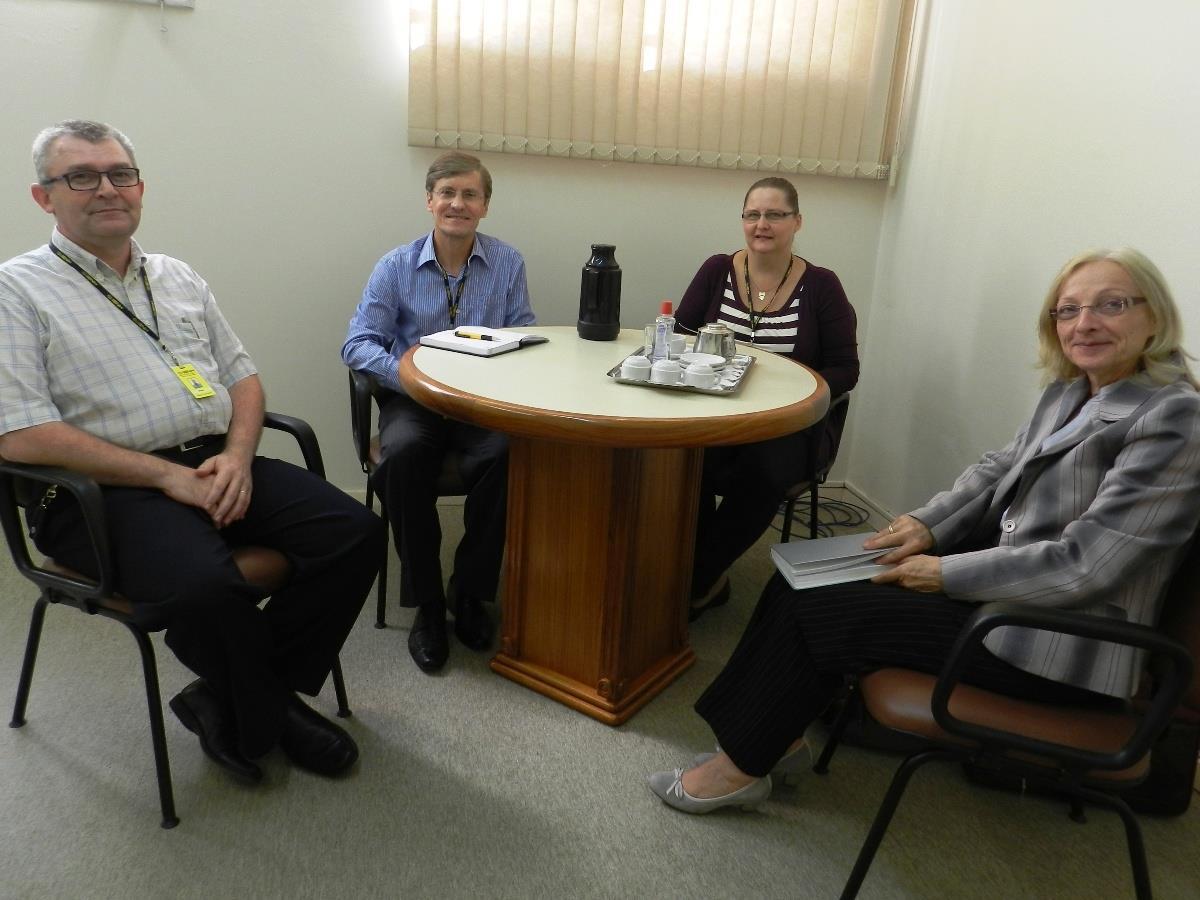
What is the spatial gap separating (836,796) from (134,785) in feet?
4.73

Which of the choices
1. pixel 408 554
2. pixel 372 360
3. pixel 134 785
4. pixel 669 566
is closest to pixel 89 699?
pixel 134 785

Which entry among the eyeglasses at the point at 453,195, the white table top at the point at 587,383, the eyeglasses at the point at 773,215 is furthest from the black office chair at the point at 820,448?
the eyeglasses at the point at 453,195

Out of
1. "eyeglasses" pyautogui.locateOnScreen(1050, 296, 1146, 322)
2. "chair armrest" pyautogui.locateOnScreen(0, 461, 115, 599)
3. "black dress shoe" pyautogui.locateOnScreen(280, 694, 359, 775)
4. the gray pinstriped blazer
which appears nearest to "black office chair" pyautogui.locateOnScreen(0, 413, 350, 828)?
"chair armrest" pyautogui.locateOnScreen(0, 461, 115, 599)

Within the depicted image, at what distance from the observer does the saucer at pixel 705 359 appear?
1986mm

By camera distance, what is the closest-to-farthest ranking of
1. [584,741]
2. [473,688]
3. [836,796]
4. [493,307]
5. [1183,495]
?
[1183,495] < [836,796] < [584,741] < [473,688] < [493,307]

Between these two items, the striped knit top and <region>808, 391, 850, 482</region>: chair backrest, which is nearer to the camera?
<region>808, 391, 850, 482</region>: chair backrest

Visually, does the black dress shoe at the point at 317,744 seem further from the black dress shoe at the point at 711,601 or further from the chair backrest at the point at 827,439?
the chair backrest at the point at 827,439

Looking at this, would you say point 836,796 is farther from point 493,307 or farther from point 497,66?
point 497,66

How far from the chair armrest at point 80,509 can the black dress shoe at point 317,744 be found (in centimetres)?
46

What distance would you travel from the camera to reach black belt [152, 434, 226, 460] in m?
1.77

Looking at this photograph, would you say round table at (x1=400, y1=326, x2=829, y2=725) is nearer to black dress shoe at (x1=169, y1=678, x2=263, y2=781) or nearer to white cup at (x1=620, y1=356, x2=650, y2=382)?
white cup at (x1=620, y1=356, x2=650, y2=382)

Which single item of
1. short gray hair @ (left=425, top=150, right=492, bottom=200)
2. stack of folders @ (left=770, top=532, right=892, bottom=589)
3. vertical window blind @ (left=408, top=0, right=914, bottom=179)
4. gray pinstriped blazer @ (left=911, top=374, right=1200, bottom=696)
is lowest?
stack of folders @ (left=770, top=532, right=892, bottom=589)

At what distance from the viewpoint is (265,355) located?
3016 millimetres

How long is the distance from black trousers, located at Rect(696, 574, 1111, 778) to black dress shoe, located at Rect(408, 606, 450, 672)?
80cm
